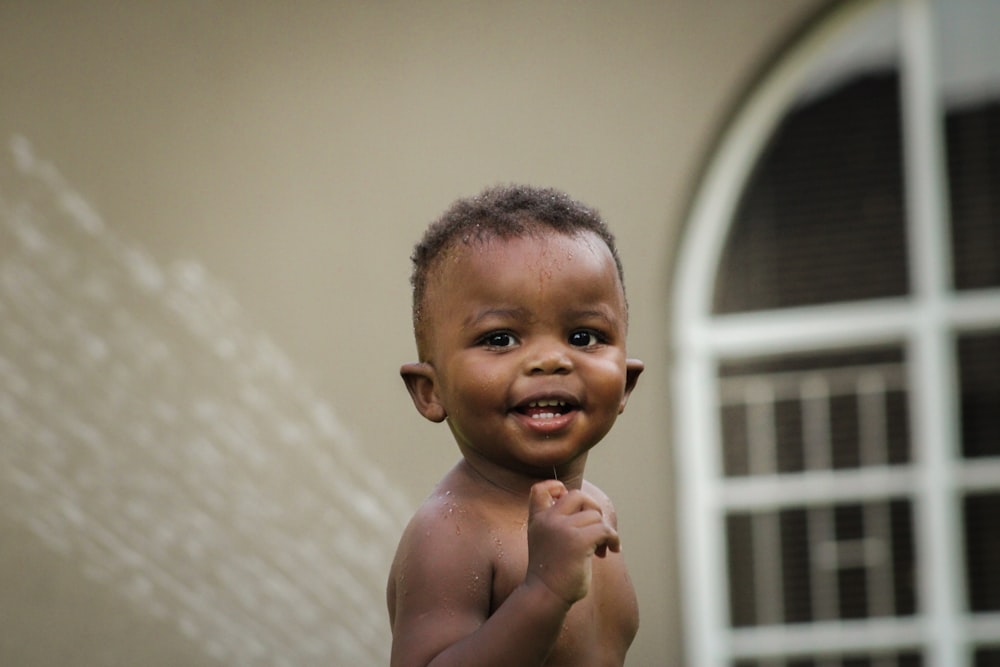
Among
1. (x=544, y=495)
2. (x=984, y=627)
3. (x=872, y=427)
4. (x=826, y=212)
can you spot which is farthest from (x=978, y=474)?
(x=544, y=495)

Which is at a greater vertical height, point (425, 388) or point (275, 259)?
point (275, 259)

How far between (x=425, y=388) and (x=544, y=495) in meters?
0.29

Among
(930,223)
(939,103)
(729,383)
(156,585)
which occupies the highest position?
(939,103)

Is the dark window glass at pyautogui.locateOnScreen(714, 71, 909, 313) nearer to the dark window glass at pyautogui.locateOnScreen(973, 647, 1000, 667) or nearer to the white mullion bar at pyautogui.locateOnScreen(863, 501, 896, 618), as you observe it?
the white mullion bar at pyautogui.locateOnScreen(863, 501, 896, 618)

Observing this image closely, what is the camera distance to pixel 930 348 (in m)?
6.05

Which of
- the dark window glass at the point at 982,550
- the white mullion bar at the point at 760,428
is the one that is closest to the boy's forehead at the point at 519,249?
the white mullion bar at the point at 760,428

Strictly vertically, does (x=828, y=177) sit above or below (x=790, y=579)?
above

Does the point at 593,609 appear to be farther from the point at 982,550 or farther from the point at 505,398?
the point at 982,550

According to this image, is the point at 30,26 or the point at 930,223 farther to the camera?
the point at 30,26

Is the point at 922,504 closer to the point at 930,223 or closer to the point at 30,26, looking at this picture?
the point at 930,223

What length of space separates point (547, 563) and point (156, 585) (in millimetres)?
4829

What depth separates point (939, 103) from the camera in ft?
20.1

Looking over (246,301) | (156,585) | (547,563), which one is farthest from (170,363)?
(547,563)

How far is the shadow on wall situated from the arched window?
1.49 m
